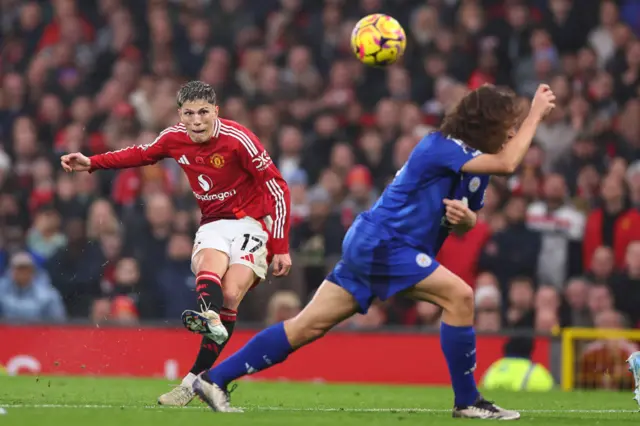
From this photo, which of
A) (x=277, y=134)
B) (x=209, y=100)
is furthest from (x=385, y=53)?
(x=277, y=134)

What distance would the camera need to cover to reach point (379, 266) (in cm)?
776

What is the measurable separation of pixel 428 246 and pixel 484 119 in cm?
80

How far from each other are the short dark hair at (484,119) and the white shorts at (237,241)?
2027 mm

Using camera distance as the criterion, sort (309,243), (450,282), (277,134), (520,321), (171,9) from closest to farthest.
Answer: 1. (450,282)
2. (520,321)
3. (309,243)
4. (277,134)
5. (171,9)

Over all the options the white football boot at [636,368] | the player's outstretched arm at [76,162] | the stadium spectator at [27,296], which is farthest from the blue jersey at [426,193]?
the stadium spectator at [27,296]

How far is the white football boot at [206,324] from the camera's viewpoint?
820cm

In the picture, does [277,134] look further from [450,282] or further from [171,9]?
[450,282]

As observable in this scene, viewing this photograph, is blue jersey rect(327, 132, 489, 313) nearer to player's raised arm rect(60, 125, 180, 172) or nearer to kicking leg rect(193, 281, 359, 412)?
kicking leg rect(193, 281, 359, 412)

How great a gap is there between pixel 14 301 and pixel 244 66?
4.82 metres

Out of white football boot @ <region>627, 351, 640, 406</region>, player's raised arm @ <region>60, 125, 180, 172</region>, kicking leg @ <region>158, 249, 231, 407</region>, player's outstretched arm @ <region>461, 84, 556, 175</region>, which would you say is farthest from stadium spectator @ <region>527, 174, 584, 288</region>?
player's outstretched arm @ <region>461, 84, 556, 175</region>

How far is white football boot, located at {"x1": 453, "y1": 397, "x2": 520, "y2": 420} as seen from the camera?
7.77 meters

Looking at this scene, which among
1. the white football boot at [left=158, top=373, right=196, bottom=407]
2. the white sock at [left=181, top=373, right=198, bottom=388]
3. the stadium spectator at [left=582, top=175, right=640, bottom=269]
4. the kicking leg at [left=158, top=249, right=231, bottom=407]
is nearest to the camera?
the kicking leg at [left=158, top=249, right=231, bottom=407]

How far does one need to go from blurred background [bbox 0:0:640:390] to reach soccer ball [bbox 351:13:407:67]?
12.3 feet

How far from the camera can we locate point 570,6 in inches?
671
